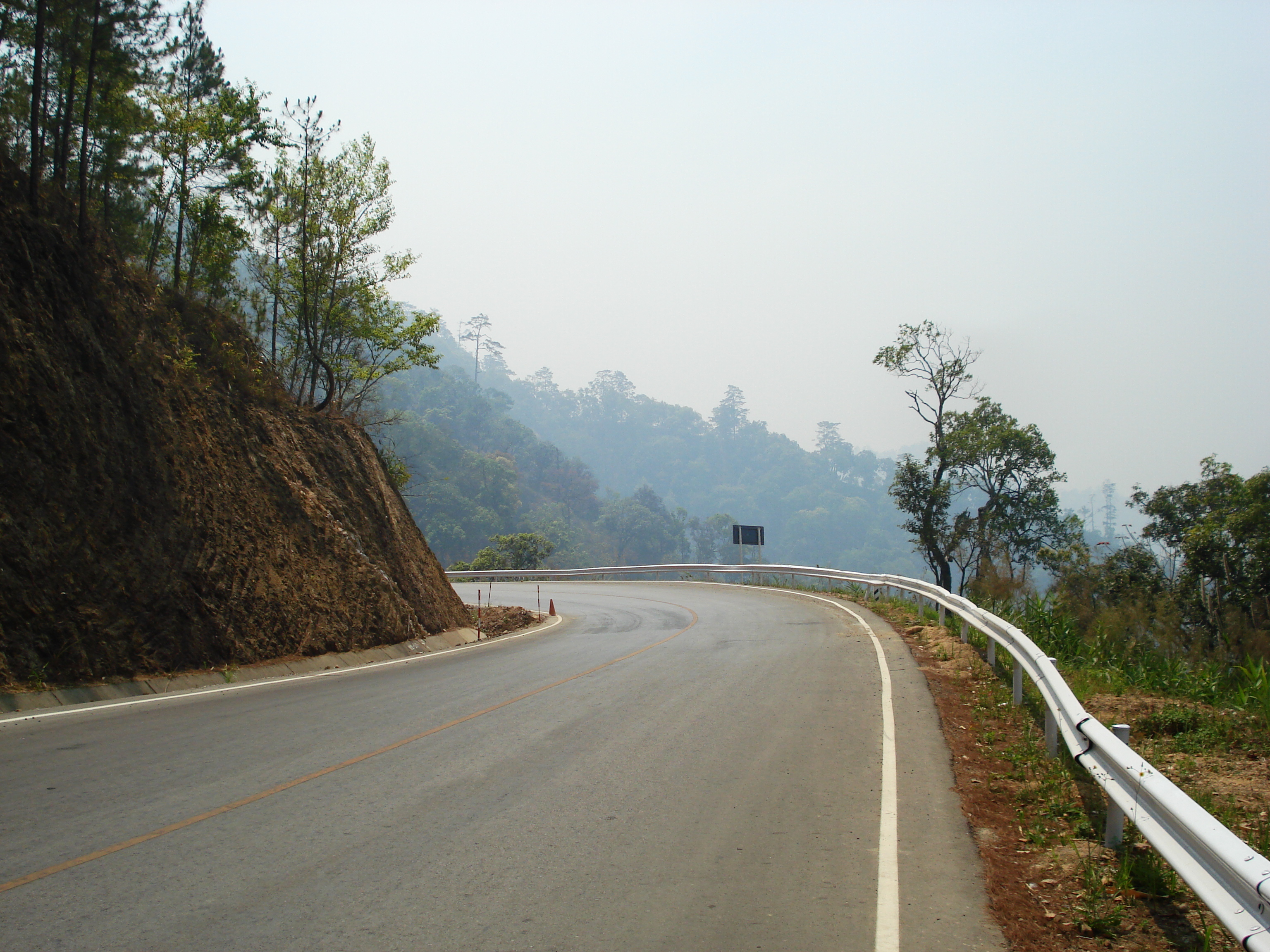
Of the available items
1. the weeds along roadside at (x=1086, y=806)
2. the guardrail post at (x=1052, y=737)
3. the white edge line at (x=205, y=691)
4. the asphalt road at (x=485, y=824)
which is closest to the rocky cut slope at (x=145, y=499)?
the white edge line at (x=205, y=691)

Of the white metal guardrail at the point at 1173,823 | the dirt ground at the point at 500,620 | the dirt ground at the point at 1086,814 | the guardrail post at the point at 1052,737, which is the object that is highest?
the white metal guardrail at the point at 1173,823

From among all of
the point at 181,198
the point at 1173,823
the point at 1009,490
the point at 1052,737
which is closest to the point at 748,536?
the point at 1009,490

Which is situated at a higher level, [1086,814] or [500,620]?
[1086,814]

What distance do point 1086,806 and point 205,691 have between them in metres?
10.3

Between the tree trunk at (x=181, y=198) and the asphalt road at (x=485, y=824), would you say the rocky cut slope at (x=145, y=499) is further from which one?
the tree trunk at (x=181, y=198)

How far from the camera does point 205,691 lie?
11.5 meters

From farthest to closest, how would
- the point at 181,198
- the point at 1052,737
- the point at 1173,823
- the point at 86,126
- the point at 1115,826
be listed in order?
1. the point at 181,198
2. the point at 86,126
3. the point at 1052,737
4. the point at 1115,826
5. the point at 1173,823

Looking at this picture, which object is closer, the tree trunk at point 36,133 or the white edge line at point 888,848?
the white edge line at point 888,848

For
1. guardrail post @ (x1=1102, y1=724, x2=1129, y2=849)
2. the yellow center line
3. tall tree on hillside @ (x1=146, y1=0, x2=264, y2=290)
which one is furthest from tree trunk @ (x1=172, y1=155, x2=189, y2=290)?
guardrail post @ (x1=1102, y1=724, x2=1129, y2=849)

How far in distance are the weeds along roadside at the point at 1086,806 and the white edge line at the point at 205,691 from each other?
8.97 metres

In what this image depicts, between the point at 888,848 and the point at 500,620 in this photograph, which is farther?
the point at 500,620

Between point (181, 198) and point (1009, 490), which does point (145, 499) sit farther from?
point (1009, 490)

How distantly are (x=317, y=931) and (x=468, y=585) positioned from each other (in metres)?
41.1

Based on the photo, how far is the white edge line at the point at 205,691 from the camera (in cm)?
943
